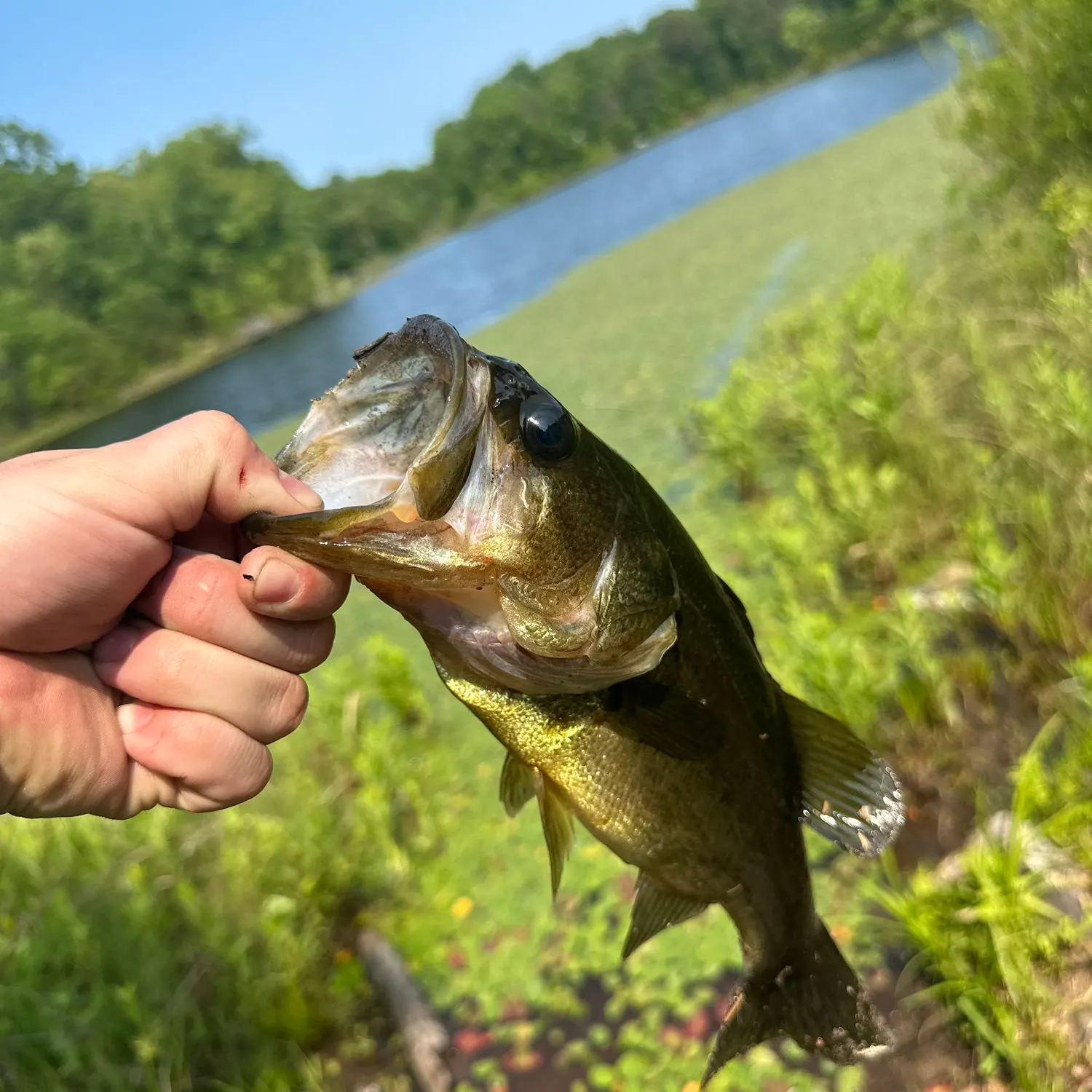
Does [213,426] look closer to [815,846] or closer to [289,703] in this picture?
[289,703]

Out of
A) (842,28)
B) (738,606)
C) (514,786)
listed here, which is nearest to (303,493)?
(514,786)

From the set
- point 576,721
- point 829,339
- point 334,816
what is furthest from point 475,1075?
point 829,339

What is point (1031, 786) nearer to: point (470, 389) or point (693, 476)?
point (470, 389)

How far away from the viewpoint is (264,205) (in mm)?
54219

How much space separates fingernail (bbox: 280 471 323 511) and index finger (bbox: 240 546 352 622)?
0.09 metres

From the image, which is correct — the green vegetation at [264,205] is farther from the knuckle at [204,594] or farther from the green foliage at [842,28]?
the knuckle at [204,594]

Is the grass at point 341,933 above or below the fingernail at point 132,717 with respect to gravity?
below

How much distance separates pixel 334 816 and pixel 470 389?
390 centimetres

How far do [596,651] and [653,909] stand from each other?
0.80 m

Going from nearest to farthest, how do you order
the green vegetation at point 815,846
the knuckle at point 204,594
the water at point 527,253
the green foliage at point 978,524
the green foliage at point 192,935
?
Result: the knuckle at point 204,594, the green foliage at point 978,524, the green vegetation at point 815,846, the green foliage at point 192,935, the water at point 527,253

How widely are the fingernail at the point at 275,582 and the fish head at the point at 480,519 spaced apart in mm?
63

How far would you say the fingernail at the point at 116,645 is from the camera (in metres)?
1.65

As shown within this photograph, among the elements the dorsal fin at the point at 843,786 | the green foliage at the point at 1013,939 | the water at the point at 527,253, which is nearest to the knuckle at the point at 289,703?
the dorsal fin at the point at 843,786

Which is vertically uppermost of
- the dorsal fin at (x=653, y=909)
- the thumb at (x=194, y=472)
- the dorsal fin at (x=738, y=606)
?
the thumb at (x=194, y=472)
